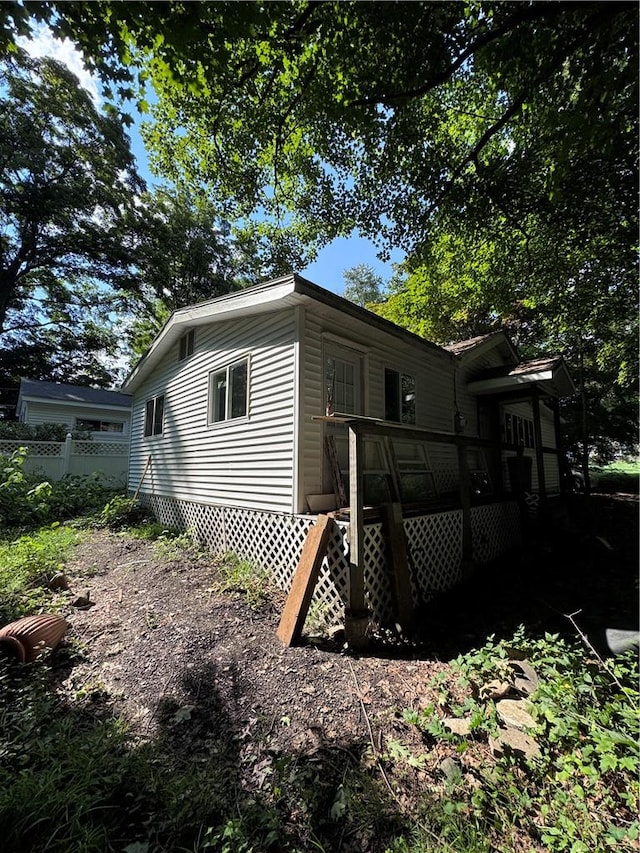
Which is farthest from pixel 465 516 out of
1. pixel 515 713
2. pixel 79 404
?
pixel 79 404

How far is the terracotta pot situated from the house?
2.65 meters

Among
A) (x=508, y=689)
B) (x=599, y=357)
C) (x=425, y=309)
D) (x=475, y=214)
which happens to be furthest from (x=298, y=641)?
(x=599, y=357)

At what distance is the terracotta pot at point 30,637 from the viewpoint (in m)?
3.21

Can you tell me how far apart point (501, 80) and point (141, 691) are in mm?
8317

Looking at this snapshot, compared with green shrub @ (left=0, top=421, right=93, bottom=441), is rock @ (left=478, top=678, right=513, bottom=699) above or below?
below

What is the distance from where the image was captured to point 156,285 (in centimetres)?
2264

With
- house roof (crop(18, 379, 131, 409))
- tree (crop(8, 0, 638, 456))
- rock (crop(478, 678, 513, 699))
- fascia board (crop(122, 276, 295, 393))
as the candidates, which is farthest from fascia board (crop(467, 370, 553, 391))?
house roof (crop(18, 379, 131, 409))

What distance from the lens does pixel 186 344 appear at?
8531mm

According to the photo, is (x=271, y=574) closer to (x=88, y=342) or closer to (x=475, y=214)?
(x=475, y=214)

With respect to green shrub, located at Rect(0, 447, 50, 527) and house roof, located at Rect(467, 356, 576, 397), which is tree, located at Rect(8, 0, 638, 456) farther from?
green shrub, located at Rect(0, 447, 50, 527)

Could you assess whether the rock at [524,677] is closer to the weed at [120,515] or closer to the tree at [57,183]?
the weed at [120,515]

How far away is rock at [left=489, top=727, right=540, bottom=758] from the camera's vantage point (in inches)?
86.5

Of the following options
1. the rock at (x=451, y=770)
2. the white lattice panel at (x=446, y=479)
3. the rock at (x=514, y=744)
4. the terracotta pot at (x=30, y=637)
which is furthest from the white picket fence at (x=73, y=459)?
the rock at (x=514, y=744)

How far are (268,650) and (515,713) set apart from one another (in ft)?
7.18
